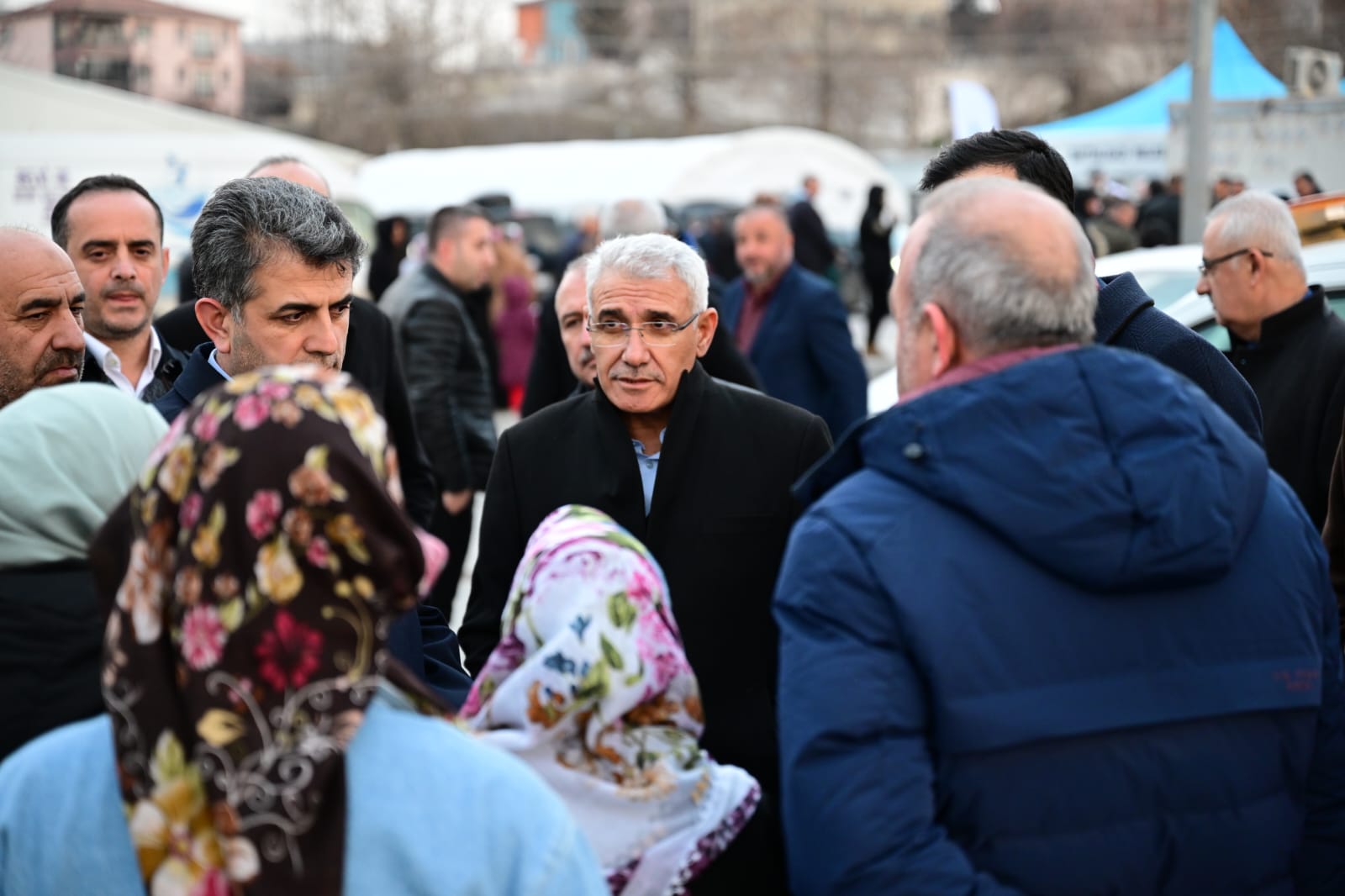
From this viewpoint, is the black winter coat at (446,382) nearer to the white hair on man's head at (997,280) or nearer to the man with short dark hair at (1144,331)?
the man with short dark hair at (1144,331)

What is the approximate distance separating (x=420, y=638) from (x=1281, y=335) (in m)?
3.34

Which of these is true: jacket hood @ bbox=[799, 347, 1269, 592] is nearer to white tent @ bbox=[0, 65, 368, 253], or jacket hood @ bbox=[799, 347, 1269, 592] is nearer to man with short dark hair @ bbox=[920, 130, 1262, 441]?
man with short dark hair @ bbox=[920, 130, 1262, 441]

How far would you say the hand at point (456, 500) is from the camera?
6609 mm

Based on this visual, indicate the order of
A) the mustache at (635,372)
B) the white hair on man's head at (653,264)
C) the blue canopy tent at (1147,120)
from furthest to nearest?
the blue canopy tent at (1147,120) < the white hair on man's head at (653,264) < the mustache at (635,372)

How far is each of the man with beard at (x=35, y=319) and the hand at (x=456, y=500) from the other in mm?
2952

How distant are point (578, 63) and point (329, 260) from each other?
60100 mm

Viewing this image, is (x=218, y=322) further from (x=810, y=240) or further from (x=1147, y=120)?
(x=1147, y=120)

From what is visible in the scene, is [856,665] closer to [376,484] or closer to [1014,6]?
[376,484]

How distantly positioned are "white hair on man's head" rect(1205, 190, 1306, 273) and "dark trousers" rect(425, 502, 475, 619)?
343cm

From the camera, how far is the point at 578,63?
202ft

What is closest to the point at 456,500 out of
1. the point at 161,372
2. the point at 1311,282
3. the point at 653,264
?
the point at 161,372

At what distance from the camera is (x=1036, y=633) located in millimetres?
2020

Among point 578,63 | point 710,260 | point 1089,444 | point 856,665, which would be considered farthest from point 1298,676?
point 578,63

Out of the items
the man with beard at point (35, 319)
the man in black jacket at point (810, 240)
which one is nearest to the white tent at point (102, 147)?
the man in black jacket at point (810, 240)
